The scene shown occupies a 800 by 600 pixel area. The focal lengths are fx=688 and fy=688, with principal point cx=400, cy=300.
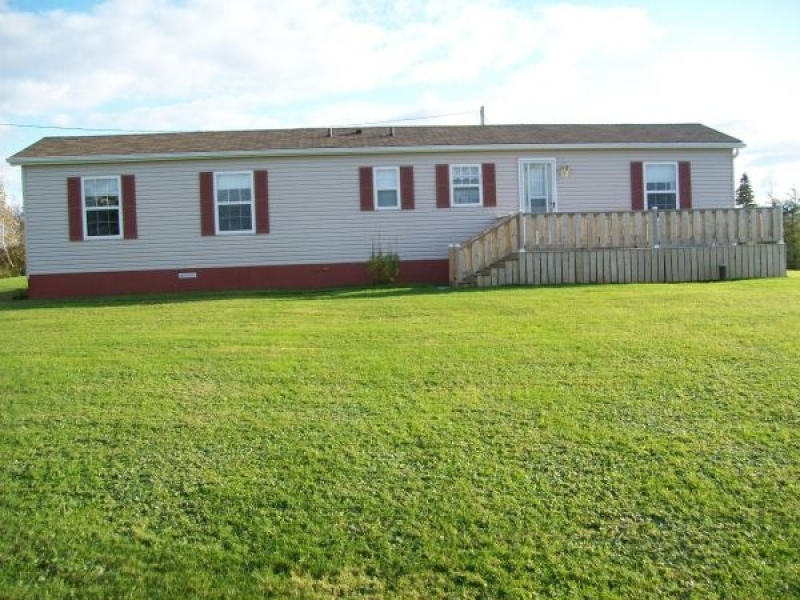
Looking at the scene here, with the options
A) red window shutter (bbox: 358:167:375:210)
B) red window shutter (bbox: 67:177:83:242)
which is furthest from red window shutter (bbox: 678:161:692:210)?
red window shutter (bbox: 67:177:83:242)

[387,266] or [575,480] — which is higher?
[387,266]

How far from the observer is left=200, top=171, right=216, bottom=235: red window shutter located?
16672mm

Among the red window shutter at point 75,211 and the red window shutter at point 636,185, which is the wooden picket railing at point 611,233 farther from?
the red window shutter at point 75,211

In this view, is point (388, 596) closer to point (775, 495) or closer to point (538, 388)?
point (775, 495)

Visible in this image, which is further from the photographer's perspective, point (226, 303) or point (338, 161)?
point (338, 161)

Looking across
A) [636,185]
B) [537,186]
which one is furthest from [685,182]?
[537,186]

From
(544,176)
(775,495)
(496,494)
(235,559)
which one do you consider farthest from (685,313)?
(544,176)

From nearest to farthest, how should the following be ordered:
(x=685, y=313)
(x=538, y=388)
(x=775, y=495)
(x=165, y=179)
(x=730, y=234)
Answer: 1. (x=775, y=495)
2. (x=538, y=388)
3. (x=685, y=313)
4. (x=730, y=234)
5. (x=165, y=179)

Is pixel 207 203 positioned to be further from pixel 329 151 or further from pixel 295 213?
pixel 329 151

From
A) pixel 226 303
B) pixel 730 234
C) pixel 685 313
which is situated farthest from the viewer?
pixel 730 234

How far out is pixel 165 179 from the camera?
16.6 m

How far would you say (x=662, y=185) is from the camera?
17.9 m

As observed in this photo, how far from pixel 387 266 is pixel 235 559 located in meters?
12.7

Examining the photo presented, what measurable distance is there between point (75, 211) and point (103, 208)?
0.62 meters
